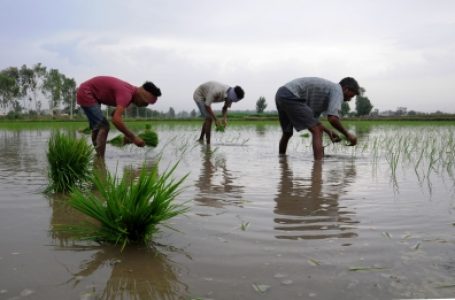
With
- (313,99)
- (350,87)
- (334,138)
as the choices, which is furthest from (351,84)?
(334,138)

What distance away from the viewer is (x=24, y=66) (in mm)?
52031

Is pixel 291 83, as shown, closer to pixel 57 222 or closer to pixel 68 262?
pixel 57 222

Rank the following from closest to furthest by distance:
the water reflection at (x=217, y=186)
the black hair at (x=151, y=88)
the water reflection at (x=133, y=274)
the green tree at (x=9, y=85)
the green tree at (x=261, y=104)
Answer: the water reflection at (x=133, y=274) → the water reflection at (x=217, y=186) → the black hair at (x=151, y=88) → the green tree at (x=9, y=85) → the green tree at (x=261, y=104)

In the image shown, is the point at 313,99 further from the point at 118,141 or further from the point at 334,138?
the point at 118,141

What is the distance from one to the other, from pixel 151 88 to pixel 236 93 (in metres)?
3.31

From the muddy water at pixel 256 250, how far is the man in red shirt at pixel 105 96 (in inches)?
73.6

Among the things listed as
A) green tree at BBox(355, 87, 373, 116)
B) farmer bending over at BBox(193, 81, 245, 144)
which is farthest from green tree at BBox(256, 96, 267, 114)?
farmer bending over at BBox(193, 81, 245, 144)

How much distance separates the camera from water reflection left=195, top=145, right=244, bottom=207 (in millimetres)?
2912

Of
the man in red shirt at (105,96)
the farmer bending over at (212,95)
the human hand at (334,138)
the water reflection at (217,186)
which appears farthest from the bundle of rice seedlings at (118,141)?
the human hand at (334,138)

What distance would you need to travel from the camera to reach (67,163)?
10.5ft

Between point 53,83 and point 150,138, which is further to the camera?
point 53,83

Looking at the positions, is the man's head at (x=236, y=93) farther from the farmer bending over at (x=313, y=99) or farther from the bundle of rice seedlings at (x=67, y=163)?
the bundle of rice seedlings at (x=67, y=163)

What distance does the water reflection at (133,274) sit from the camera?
1441 millimetres

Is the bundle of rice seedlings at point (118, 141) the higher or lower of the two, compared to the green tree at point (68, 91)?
lower
